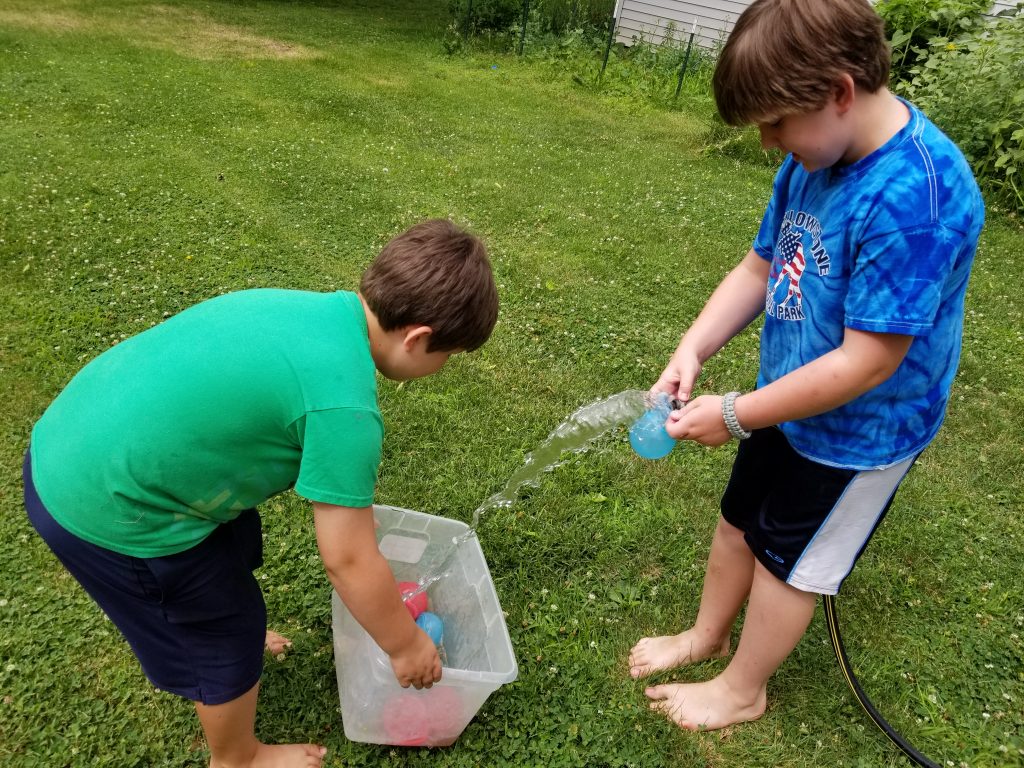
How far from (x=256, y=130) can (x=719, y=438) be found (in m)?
6.02

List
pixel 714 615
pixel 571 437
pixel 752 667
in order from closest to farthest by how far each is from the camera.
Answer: pixel 752 667, pixel 714 615, pixel 571 437

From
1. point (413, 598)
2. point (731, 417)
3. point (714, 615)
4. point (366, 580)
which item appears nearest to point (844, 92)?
point (731, 417)

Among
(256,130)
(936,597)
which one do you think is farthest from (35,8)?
(936,597)

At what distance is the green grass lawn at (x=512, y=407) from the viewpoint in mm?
2082

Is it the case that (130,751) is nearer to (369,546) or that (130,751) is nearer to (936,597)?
(369,546)

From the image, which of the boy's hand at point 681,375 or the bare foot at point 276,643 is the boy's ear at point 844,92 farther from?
the bare foot at point 276,643

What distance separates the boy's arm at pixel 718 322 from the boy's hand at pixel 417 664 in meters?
0.85

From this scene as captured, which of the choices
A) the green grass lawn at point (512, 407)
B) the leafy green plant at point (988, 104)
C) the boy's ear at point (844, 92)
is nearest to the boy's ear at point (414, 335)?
the boy's ear at point (844, 92)

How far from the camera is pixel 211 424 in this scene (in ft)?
4.49

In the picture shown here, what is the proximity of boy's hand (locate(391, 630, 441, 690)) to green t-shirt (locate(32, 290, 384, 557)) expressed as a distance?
390 millimetres

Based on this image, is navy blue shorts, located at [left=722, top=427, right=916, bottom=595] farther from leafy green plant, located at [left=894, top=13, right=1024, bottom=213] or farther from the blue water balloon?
leafy green plant, located at [left=894, top=13, right=1024, bottom=213]

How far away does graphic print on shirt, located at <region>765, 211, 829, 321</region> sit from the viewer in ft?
4.88

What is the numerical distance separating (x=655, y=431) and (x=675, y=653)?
831mm

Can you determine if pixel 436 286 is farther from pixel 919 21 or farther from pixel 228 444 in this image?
pixel 919 21
